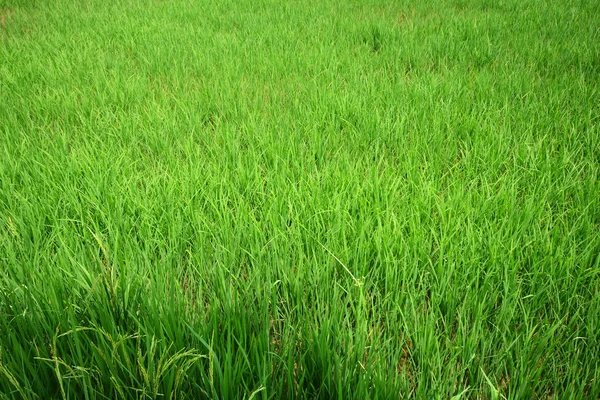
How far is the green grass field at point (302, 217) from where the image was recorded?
0.73 metres

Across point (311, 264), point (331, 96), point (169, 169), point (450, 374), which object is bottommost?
point (450, 374)

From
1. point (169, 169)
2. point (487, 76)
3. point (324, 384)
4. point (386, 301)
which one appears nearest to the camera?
point (324, 384)

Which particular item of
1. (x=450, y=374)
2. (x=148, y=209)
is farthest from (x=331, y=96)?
(x=450, y=374)

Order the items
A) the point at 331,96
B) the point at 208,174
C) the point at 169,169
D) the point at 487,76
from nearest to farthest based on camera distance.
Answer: the point at 208,174, the point at 169,169, the point at 331,96, the point at 487,76

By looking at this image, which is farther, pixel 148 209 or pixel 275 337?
pixel 148 209

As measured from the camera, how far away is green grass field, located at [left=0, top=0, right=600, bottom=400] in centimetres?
73

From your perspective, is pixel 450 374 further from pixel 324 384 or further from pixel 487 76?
pixel 487 76

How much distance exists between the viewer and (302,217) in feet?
3.94

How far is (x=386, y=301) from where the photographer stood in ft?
2.99

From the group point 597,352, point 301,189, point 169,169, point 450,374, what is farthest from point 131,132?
point 597,352

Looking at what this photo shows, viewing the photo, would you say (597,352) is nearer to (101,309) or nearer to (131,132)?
(101,309)

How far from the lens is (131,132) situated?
173 centimetres

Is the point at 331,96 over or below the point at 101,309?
over

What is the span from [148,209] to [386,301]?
732mm
